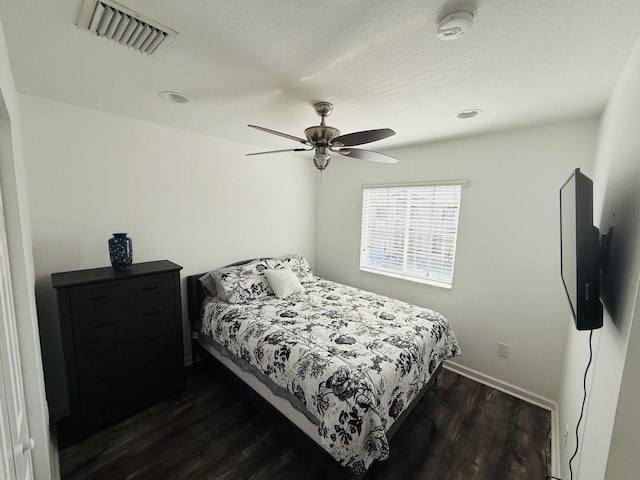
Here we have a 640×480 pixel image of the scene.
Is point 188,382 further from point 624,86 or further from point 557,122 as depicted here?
point 557,122

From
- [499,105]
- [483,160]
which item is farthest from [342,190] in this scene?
A: [499,105]

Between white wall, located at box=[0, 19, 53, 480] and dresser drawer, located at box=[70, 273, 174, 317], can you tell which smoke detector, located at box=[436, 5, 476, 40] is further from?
dresser drawer, located at box=[70, 273, 174, 317]

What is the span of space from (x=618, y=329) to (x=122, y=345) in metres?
2.79

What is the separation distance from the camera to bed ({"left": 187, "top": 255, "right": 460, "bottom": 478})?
1427 mm

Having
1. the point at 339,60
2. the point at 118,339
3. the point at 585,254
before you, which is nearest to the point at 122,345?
the point at 118,339

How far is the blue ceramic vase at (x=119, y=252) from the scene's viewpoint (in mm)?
2098

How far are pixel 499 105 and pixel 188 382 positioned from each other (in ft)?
11.6

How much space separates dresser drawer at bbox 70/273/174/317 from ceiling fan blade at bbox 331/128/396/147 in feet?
5.74

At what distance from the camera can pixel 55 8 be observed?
1.03m

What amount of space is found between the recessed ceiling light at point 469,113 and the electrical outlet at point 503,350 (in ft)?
6.93

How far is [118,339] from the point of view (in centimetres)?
197

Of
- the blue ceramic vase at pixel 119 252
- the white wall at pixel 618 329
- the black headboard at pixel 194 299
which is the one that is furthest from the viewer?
the black headboard at pixel 194 299

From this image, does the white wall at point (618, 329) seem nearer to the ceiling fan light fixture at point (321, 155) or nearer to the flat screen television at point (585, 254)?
the flat screen television at point (585, 254)

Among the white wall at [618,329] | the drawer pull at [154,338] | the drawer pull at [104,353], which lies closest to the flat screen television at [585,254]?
the white wall at [618,329]
